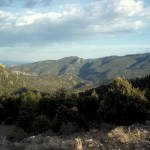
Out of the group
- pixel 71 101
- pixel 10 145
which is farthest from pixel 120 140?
pixel 71 101

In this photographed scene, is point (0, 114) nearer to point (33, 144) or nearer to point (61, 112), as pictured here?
point (61, 112)

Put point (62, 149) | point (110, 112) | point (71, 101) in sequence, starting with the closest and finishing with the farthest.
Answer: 1. point (62, 149)
2. point (110, 112)
3. point (71, 101)

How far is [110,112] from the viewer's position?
47.8m

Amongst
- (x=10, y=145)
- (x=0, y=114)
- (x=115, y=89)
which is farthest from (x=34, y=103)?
(x=10, y=145)

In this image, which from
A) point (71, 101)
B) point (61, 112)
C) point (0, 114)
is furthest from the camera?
point (0, 114)

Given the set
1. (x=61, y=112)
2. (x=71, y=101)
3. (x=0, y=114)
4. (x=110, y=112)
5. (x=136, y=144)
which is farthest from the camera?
(x=0, y=114)

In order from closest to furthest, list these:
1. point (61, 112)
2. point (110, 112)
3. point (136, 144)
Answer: point (136, 144), point (110, 112), point (61, 112)

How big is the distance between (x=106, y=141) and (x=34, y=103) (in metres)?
56.3

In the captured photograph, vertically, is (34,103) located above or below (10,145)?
below

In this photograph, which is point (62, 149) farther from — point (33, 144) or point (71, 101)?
point (71, 101)

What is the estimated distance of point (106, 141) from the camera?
1628 cm

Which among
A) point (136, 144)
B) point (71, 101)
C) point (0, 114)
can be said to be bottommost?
point (0, 114)

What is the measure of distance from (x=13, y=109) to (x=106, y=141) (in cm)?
7675

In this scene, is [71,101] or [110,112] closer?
[110,112]
